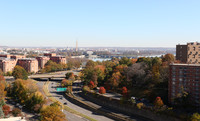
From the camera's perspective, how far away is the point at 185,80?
20188mm

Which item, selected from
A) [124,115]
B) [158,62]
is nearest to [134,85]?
[158,62]

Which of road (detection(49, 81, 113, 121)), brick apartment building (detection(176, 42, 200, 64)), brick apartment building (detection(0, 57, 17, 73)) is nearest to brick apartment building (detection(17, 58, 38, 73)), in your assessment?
brick apartment building (detection(0, 57, 17, 73))

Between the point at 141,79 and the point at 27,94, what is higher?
the point at 141,79

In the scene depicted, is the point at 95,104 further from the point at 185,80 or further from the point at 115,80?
the point at 185,80

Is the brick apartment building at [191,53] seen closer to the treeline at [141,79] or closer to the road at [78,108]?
the treeline at [141,79]

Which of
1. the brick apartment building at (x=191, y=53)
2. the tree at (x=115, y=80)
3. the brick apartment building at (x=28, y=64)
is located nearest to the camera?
the tree at (x=115, y=80)

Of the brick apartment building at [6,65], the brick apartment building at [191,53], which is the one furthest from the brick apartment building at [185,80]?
the brick apartment building at [6,65]

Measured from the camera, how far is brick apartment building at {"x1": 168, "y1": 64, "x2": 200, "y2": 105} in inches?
775

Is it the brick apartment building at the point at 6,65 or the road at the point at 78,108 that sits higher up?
the brick apartment building at the point at 6,65

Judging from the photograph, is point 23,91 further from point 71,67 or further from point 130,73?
point 71,67

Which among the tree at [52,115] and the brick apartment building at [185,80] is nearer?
the tree at [52,115]

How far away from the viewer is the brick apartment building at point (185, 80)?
64.6 ft

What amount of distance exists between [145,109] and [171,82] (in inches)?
135

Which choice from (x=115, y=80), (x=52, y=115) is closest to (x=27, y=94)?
(x=52, y=115)
